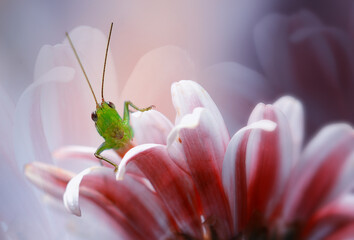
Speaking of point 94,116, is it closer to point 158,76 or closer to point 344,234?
point 158,76

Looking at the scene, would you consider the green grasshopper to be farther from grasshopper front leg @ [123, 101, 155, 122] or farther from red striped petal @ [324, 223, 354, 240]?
red striped petal @ [324, 223, 354, 240]

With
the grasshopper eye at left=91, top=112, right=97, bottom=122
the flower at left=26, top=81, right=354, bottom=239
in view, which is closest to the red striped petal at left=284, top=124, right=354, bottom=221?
the flower at left=26, top=81, right=354, bottom=239

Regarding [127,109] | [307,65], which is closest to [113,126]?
[127,109]

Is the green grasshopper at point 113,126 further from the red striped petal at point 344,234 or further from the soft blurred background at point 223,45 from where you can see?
the red striped petal at point 344,234

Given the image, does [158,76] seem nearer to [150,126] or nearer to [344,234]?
[150,126]

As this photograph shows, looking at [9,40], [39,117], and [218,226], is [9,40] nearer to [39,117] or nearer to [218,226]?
[39,117]

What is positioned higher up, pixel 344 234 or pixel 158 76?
pixel 158 76
